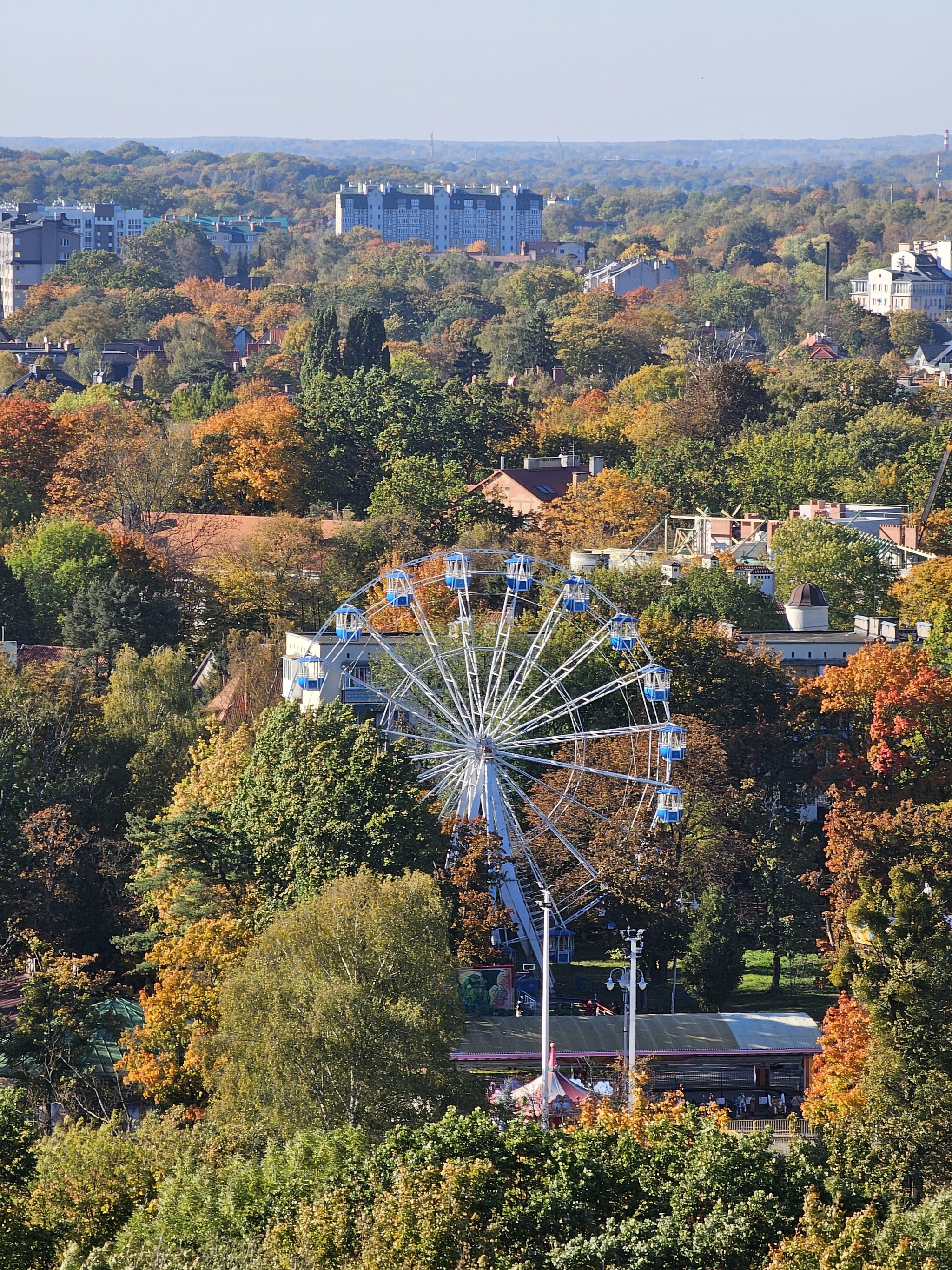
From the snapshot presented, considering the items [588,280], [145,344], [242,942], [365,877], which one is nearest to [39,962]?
[242,942]

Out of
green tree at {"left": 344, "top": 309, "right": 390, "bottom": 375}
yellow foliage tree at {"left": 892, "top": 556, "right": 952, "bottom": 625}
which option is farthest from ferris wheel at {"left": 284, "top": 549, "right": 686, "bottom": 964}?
green tree at {"left": 344, "top": 309, "right": 390, "bottom": 375}

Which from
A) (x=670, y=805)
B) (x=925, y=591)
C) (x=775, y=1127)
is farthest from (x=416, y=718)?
(x=925, y=591)

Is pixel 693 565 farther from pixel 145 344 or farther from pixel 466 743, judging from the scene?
pixel 145 344

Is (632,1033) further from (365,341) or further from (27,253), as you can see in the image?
(27,253)

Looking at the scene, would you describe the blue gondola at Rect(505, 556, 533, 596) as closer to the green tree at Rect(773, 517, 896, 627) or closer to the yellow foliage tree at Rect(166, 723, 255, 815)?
the yellow foliage tree at Rect(166, 723, 255, 815)

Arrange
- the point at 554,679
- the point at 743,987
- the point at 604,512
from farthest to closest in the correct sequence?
the point at 604,512, the point at 743,987, the point at 554,679

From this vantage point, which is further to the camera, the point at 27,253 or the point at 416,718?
the point at 27,253
